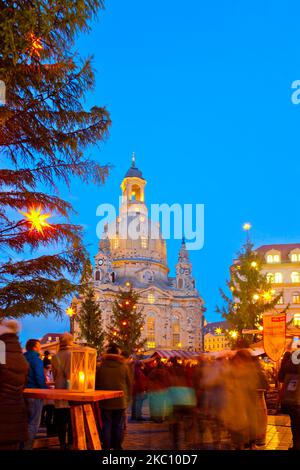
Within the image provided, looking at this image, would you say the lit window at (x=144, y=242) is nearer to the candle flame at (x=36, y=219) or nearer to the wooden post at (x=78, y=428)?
the candle flame at (x=36, y=219)

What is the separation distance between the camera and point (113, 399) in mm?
8141

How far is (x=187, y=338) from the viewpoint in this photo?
10262cm

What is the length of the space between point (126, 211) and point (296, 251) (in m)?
59.4

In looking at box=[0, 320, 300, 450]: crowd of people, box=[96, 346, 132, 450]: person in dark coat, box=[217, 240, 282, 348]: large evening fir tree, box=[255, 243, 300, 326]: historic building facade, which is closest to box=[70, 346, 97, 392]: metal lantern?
box=[0, 320, 300, 450]: crowd of people

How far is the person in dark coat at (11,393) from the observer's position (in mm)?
5504

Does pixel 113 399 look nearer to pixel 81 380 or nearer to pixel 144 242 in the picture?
pixel 81 380

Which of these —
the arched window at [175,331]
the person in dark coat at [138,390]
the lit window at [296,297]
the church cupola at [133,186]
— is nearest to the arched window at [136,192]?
the church cupola at [133,186]

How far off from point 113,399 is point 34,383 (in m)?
1.55

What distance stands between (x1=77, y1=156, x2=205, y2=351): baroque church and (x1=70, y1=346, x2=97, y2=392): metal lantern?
8803 cm

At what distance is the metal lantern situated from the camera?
660 cm

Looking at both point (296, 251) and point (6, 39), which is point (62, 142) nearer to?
point (6, 39)

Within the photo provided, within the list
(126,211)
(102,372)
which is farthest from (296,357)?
(126,211)

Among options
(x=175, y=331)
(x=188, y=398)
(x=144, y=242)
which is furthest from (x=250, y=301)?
(x=144, y=242)

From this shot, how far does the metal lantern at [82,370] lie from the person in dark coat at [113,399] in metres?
1.53
